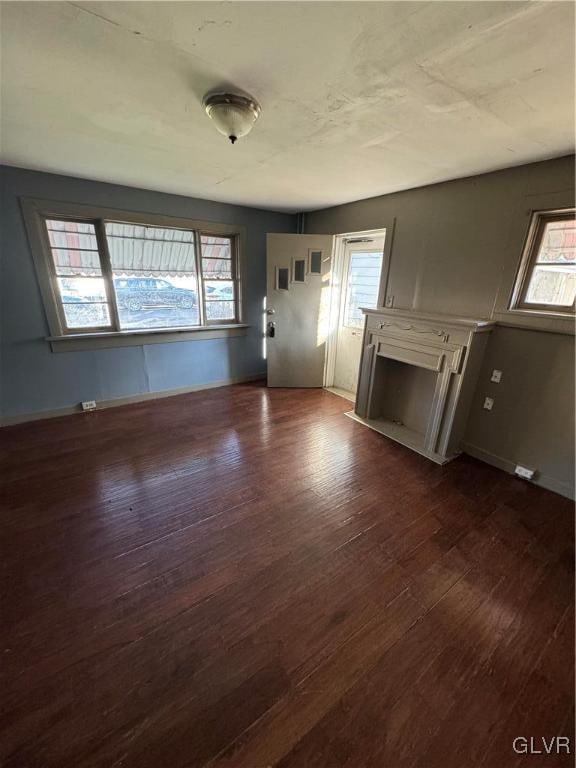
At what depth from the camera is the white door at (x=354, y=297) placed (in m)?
3.64

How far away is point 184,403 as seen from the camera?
3822mm

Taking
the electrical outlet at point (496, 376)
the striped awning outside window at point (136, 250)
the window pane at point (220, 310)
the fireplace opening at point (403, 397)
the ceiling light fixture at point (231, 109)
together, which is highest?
the ceiling light fixture at point (231, 109)

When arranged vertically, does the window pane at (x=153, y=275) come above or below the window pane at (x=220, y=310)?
above

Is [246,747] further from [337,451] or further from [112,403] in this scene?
[112,403]

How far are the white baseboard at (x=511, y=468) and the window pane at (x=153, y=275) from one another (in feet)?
11.5

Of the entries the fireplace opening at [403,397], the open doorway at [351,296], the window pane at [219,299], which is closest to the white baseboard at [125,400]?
the window pane at [219,299]

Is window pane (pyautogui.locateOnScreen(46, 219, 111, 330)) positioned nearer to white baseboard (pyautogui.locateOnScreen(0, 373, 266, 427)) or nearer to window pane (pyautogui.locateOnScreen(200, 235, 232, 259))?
white baseboard (pyautogui.locateOnScreen(0, 373, 266, 427))

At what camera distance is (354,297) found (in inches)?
157

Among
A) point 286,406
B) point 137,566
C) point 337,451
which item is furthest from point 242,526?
point 286,406

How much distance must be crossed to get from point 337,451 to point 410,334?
1.29 meters

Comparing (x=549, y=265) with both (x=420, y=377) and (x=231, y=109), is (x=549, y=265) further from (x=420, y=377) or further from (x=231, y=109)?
(x=231, y=109)

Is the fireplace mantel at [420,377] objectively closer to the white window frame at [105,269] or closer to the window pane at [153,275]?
the white window frame at [105,269]

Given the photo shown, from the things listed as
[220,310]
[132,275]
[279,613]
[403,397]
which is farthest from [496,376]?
[132,275]

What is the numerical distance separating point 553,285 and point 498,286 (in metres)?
0.34
